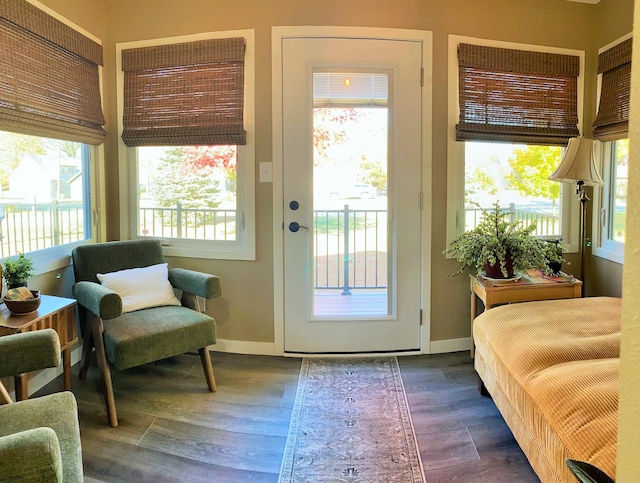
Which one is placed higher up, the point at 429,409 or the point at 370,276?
the point at 370,276

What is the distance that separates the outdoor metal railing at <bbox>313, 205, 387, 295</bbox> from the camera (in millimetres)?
2834

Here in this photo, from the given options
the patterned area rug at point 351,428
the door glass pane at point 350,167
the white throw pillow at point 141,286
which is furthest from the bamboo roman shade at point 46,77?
the patterned area rug at point 351,428

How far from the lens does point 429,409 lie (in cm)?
218

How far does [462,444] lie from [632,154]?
173cm

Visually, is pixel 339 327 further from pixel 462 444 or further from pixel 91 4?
pixel 91 4

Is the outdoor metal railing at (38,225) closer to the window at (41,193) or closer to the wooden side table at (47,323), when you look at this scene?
the window at (41,193)

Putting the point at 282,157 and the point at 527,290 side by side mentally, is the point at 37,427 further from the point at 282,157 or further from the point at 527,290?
the point at 527,290

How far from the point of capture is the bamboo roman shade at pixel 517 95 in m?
2.75

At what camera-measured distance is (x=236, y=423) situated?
2.05 metres

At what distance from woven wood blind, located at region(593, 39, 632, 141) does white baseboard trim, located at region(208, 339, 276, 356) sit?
260 centimetres

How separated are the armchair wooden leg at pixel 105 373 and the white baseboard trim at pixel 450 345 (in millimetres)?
1926

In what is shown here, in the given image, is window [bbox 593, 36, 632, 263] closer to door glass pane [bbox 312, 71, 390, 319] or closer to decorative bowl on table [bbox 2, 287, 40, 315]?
door glass pane [bbox 312, 71, 390, 319]

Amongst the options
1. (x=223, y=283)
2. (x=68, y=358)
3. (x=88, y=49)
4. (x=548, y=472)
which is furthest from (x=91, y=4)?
(x=548, y=472)

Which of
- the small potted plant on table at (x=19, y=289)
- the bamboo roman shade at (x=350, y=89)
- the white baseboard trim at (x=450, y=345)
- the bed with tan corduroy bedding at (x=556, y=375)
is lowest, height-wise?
the white baseboard trim at (x=450, y=345)
